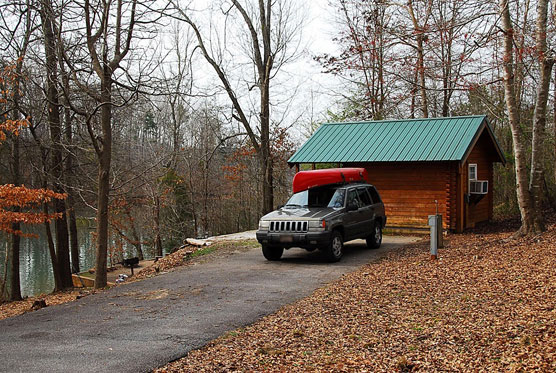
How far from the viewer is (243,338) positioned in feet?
22.4

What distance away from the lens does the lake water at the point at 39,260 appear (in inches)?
1082

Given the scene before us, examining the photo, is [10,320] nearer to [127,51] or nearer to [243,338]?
[243,338]

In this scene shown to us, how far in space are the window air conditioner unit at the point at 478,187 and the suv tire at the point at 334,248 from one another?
341 inches

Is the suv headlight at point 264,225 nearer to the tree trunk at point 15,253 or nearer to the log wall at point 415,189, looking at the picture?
the log wall at point 415,189

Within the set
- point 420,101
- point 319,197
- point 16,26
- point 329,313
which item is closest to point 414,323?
point 329,313

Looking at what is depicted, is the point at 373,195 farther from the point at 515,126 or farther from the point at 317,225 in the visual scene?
the point at 515,126

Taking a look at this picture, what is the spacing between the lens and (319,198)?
14.2 m

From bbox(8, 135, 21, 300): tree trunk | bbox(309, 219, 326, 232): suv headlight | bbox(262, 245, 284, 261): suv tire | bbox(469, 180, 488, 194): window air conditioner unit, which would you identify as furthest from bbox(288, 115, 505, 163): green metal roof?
bbox(8, 135, 21, 300): tree trunk

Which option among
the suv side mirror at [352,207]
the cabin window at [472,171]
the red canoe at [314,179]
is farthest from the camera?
the cabin window at [472,171]

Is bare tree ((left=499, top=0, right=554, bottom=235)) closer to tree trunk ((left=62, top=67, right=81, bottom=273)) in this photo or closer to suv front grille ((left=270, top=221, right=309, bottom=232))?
suv front grille ((left=270, top=221, right=309, bottom=232))

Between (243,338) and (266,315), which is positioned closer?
(243,338)

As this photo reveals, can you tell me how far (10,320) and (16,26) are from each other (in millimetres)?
12455

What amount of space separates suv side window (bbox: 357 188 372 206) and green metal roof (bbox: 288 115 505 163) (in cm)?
391

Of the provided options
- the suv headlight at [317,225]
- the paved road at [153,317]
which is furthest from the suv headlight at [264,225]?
the suv headlight at [317,225]
